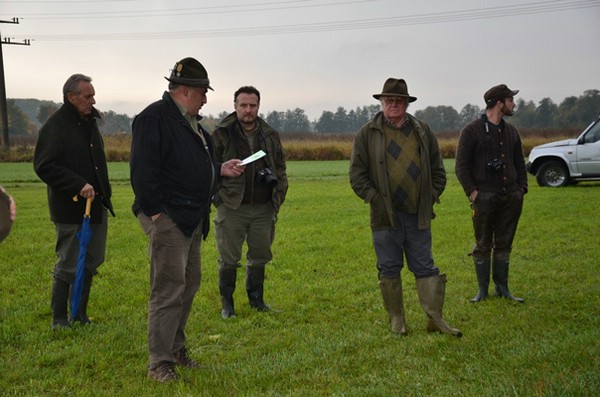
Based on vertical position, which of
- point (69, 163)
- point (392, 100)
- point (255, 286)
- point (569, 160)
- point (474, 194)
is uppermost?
point (392, 100)

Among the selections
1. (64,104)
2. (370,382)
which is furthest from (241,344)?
(64,104)

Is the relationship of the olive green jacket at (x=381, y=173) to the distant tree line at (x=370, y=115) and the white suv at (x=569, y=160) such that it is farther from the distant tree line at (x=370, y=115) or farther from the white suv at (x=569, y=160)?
the distant tree line at (x=370, y=115)

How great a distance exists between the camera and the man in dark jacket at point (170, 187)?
441cm

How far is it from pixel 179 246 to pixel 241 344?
1.42 m

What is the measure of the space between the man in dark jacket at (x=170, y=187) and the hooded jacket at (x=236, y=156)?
1721 millimetres

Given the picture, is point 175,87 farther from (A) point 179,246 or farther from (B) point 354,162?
(B) point 354,162

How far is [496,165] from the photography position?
6879mm

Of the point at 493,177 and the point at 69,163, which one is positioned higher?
the point at 69,163

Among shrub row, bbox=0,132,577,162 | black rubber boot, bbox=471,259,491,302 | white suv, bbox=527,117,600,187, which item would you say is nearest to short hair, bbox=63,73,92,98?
black rubber boot, bbox=471,259,491,302

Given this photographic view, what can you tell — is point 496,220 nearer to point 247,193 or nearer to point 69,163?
point 247,193

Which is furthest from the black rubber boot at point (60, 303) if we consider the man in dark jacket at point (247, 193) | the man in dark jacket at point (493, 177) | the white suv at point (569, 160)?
the white suv at point (569, 160)

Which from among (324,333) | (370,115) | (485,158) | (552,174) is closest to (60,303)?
(324,333)

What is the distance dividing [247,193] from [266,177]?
27 centimetres

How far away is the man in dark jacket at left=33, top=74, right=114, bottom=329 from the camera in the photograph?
5.73m
